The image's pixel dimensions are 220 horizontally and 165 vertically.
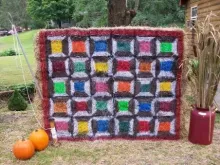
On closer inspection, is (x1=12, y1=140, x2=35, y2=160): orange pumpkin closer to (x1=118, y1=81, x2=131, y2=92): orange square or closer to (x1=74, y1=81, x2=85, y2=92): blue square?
(x1=74, y1=81, x2=85, y2=92): blue square

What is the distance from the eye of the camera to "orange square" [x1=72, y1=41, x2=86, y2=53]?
3902 mm

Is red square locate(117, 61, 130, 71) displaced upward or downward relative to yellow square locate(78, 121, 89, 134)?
upward

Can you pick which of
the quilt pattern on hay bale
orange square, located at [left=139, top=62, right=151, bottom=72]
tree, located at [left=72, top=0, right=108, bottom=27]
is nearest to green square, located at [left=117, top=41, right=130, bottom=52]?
the quilt pattern on hay bale

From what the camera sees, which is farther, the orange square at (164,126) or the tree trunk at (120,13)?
the tree trunk at (120,13)

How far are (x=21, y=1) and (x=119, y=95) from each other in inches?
1924

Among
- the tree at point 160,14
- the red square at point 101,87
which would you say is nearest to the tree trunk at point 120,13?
the red square at point 101,87

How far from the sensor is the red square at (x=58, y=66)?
3.94 meters

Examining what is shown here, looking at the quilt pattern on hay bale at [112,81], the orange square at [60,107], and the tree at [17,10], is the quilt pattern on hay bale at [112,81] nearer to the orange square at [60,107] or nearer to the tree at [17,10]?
the orange square at [60,107]

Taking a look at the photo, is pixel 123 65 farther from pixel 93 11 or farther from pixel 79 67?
pixel 93 11

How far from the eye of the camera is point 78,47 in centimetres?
392

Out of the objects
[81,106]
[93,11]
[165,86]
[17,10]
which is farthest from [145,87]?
[17,10]

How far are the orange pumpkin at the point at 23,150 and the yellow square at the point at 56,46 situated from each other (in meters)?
1.15

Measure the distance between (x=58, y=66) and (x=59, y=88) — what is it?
289 millimetres

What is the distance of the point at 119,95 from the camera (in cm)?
410
